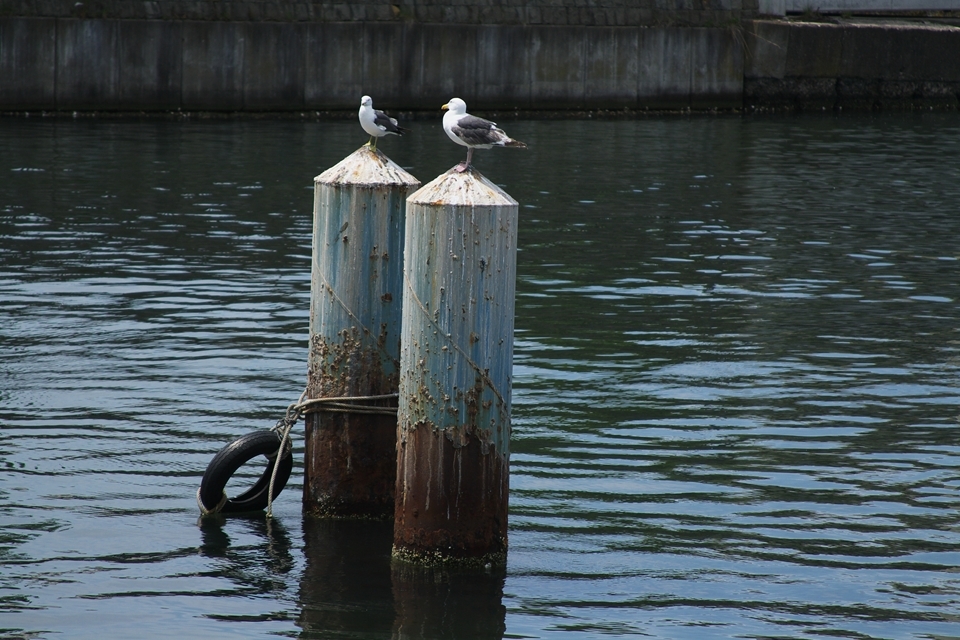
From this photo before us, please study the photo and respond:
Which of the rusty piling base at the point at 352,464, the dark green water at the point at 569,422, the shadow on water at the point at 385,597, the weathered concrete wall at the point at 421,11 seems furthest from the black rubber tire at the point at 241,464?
the weathered concrete wall at the point at 421,11

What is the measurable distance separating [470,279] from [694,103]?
3129 centimetres

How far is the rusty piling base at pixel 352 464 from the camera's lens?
22.9ft

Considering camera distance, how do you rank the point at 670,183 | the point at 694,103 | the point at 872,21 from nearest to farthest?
1. the point at 670,183
2. the point at 694,103
3. the point at 872,21

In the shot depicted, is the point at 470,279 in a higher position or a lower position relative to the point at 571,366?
higher

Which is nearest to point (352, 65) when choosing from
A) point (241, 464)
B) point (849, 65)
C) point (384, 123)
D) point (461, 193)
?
point (849, 65)

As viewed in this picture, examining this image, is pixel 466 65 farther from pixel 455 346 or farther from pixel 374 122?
pixel 455 346

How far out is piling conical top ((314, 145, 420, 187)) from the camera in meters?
6.73

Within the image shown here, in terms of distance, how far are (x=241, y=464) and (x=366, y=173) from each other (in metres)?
1.77

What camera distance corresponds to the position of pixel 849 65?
37.6 m

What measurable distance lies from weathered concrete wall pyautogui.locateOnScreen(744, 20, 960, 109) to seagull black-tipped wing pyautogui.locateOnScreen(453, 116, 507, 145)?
31379 millimetres

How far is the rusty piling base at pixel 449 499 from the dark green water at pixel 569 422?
0.46 feet

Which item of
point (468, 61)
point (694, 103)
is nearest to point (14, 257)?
point (468, 61)

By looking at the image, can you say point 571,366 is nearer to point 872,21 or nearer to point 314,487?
point 314,487

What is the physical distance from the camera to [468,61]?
32.9 meters
